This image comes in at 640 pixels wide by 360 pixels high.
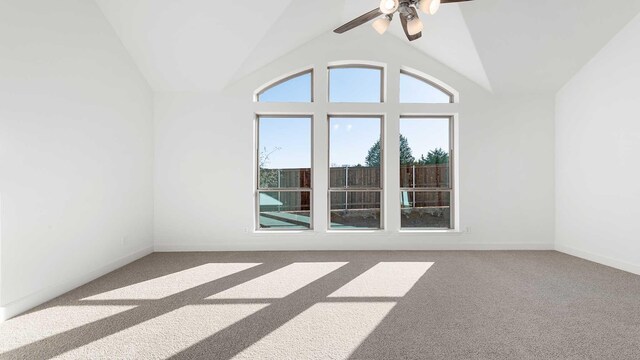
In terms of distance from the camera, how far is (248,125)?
4.88 metres

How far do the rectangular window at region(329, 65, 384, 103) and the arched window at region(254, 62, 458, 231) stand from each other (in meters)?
0.02

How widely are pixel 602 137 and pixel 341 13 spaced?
424 cm

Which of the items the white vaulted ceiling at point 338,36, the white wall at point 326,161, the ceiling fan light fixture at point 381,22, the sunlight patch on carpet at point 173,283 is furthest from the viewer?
the white wall at point 326,161

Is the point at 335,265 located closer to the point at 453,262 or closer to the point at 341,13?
the point at 453,262

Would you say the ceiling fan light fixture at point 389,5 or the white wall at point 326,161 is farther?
the white wall at point 326,161

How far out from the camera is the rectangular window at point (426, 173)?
513 centimetres

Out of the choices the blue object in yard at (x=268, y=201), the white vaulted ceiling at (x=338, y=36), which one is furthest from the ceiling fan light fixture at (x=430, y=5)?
the blue object in yard at (x=268, y=201)

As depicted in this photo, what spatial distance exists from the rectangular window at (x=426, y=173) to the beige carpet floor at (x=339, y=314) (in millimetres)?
1244

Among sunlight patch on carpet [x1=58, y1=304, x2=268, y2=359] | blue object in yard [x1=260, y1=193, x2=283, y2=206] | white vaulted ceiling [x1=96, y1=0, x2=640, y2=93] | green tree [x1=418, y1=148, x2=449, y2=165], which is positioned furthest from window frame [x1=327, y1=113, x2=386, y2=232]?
sunlight patch on carpet [x1=58, y1=304, x2=268, y2=359]

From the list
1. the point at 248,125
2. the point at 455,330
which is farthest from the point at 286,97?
the point at 455,330

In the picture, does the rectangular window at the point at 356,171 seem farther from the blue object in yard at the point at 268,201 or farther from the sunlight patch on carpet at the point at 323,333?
the sunlight patch on carpet at the point at 323,333

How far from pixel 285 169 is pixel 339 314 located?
302 centimetres

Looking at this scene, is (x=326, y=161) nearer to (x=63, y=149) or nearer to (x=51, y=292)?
(x=63, y=149)

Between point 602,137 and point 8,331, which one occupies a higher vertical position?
point 602,137
